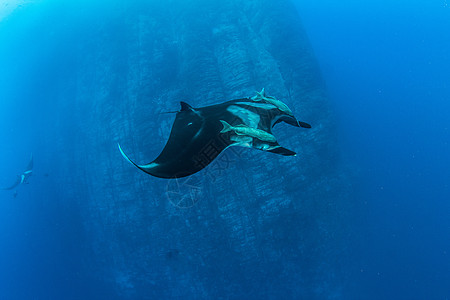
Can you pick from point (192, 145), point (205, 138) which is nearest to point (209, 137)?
point (205, 138)

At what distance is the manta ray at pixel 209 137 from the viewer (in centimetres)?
307

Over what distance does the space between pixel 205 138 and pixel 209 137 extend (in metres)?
0.07

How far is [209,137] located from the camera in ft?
11.7

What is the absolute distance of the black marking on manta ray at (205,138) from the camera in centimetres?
306

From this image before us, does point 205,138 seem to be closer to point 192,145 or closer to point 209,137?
point 209,137

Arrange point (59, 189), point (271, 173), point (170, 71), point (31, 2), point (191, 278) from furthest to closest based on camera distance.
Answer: point (31, 2), point (59, 189), point (170, 71), point (191, 278), point (271, 173)

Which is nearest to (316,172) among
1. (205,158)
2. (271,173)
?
(271,173)

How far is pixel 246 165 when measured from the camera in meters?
11.4

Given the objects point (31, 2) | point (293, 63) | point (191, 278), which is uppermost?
point (31, 2)

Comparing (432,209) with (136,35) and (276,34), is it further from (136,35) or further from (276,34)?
(136,35)

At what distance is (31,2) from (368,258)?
3941 centimetres

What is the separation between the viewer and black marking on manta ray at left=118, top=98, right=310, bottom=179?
10.0ft

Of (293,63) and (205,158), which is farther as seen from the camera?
(293,63)

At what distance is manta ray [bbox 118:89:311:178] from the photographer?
3.07m
